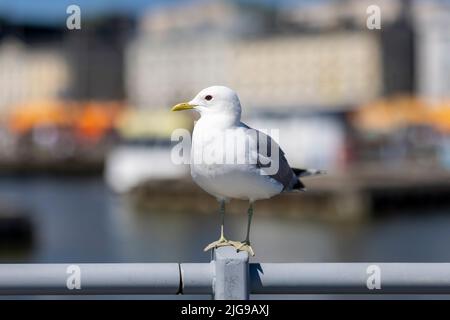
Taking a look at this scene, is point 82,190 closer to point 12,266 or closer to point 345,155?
point 345,155

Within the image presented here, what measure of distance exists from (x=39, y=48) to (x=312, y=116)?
8352 centimetres

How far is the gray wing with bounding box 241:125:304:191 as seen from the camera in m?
3.39

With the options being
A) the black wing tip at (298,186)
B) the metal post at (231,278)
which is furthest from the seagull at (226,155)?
the black wing tip at (298,186)

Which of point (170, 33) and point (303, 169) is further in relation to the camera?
point (170, 33)

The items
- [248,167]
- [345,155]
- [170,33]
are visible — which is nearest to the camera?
[248,167]

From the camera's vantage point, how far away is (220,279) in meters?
2.98

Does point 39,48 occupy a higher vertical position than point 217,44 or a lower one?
higher

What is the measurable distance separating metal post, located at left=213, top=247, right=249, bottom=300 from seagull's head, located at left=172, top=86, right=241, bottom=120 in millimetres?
494

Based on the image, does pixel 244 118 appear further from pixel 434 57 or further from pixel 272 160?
pixel 434 57

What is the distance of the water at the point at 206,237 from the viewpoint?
22891 millimetres

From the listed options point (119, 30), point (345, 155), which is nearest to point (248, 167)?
point (345, 155)

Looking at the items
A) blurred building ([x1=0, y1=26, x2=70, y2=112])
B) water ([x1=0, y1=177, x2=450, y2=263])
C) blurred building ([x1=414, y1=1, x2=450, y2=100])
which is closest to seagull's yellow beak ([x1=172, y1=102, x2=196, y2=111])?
water ([x1=0, y1=177, x2=450, y2=263])

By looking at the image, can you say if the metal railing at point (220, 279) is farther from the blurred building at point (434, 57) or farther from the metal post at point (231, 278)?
the blurred building at point (434, 57)
